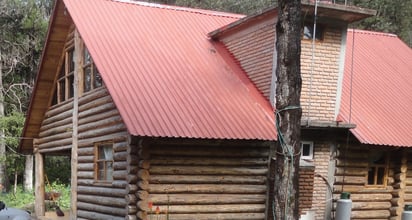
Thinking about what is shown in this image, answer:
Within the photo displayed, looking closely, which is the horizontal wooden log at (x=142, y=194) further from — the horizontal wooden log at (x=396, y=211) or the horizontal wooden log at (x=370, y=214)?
the horizontal wooden log at (x=396, y=211)

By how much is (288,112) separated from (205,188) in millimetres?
4425

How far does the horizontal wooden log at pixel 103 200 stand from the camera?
11.5m

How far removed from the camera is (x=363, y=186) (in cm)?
1321

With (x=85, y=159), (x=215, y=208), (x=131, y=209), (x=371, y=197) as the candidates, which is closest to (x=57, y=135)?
(x=85, y=159)

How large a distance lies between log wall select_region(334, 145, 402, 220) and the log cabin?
0.03 meters

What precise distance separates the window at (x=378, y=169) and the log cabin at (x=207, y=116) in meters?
0.04

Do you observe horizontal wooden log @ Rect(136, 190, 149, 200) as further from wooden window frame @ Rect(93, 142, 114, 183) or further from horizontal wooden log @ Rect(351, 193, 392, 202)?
horizontal wooden log @ Rect(351, 193, 392, 202)

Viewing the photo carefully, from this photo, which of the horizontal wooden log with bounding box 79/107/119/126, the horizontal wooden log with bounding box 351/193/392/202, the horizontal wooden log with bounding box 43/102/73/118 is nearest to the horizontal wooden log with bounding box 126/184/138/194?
the horizontal wooden log with bounding box 79/107/119/126

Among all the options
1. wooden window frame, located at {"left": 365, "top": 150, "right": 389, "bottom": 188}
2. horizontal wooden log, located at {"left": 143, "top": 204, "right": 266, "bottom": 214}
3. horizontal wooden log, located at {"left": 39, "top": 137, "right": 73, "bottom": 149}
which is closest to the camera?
horizontal wooden log, located at {"left": 143, "top": 204, "right": 266, "bottom": 214}

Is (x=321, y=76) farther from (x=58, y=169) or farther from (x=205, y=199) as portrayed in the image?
(x=58, y=169)

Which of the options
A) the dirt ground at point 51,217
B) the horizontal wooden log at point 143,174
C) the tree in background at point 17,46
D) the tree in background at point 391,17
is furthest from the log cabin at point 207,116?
the tree in background at point 391,17

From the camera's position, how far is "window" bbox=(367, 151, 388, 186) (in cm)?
1347

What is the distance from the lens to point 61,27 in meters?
15.2

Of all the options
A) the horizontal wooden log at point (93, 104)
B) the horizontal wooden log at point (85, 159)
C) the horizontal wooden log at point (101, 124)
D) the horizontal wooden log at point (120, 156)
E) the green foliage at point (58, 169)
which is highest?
the horizontal wooden log at point (93, 104)
